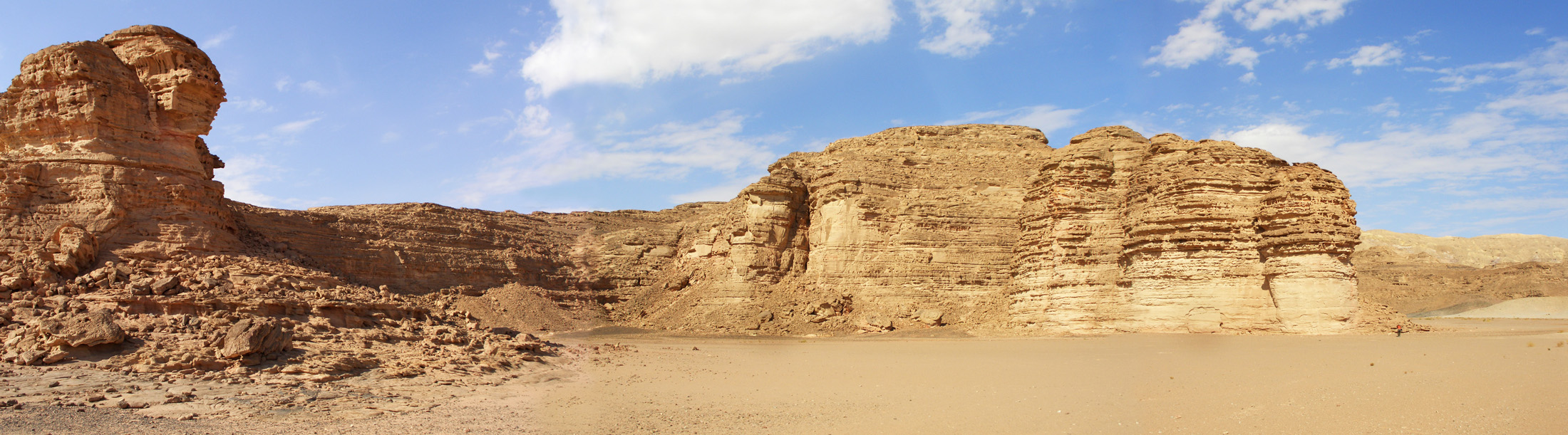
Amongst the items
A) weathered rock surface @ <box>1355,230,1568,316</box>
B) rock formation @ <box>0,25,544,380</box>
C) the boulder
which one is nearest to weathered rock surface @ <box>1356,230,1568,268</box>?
weathered rock surface @ <box>1355,230,1568,316</box>

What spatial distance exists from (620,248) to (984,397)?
1035 inches

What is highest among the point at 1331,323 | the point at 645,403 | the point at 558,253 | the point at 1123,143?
the point at 1123,143

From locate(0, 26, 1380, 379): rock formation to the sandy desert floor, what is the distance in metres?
2.47

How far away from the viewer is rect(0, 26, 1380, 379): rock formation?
1400 cm

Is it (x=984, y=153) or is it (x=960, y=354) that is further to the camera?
(x=984, y=153)

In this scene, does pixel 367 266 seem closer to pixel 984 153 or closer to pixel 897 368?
pixel 897 368

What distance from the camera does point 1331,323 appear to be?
2212cm

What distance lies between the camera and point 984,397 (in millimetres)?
12234

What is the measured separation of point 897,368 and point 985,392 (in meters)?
A: 3.96

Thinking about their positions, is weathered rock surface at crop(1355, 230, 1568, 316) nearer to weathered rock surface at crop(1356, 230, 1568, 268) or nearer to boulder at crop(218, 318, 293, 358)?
weathered rock surface at crop(1356, 230, 1568, 268)

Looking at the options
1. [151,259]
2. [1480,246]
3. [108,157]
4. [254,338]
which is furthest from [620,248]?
[1480,246]

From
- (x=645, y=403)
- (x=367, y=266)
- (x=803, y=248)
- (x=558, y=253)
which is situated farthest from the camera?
(x=558, y=253)

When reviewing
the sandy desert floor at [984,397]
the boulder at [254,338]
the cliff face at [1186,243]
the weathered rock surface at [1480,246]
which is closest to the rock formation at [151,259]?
the boulder at [254,338]

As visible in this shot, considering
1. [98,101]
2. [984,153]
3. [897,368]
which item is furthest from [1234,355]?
[98,101]
